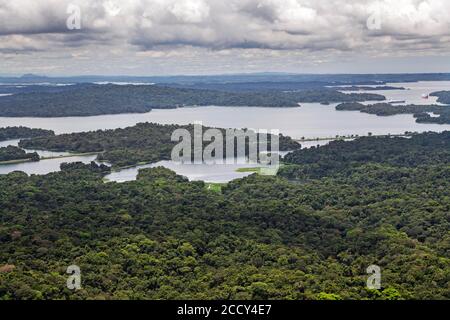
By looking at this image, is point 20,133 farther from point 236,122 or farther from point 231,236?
point 231,236

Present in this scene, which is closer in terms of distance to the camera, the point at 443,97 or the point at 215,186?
the point at 215,186

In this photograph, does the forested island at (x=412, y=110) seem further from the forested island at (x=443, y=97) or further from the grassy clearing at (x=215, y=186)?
the grassy clearing at (x=215, y=186)

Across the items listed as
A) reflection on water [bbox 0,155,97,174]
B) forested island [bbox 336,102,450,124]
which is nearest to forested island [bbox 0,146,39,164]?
Answer: reflection on water [bbox 0,155,97,174]

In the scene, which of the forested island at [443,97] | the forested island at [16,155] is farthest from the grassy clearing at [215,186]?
the forested island at [443,97]

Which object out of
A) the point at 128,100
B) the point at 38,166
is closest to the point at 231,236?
the point at 38,166

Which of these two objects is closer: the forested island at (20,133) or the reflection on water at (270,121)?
the forested island at (20,133)

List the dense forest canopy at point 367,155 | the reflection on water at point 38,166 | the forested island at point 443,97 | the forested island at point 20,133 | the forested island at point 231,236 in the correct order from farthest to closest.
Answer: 1. the forested island at point 443,97
2. the forested island at point 20,133
3. the reflection on water at point 38,166
4. the dense forest canopy at point 367,155
5. the forested island at point 231,236

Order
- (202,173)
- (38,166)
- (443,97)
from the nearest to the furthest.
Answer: (202,173)
(38,166)
(443,97)
